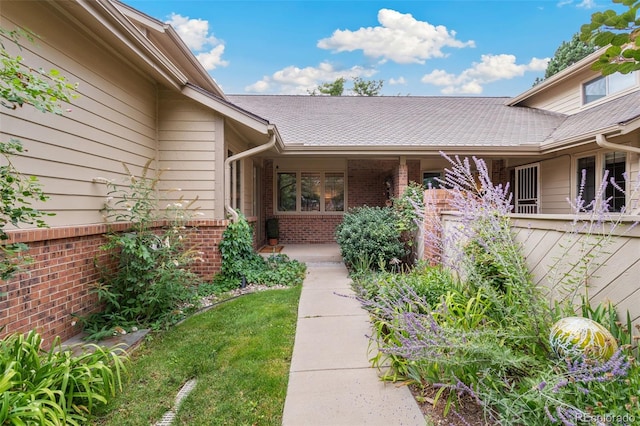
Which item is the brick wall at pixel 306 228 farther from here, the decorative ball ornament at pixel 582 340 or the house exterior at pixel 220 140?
the decorative ball ornament at pixel 582 340

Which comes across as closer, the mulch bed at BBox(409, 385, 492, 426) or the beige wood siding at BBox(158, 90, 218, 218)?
the mulch bed at BBox(409, 385, 492, 426)

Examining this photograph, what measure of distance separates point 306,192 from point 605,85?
9069mm

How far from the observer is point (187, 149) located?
5.67 metres

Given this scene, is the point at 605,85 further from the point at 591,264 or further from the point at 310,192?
the point at 591,264

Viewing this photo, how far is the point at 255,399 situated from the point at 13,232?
2573mm

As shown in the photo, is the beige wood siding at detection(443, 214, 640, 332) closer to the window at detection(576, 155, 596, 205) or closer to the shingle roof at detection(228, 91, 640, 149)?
the shingle roof at detection(228, 91, 640, 149)

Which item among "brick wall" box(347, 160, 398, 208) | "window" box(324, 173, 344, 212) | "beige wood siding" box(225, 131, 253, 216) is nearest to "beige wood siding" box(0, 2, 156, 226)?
"beige wood siding" box(225, 131, 253, 216)

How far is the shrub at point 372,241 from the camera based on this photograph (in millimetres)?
6141

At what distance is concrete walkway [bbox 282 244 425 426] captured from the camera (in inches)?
87.5

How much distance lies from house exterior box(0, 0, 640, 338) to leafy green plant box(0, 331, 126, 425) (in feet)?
2.76

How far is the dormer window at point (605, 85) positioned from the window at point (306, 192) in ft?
24.7

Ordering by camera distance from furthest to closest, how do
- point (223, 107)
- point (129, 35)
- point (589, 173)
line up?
point (589, 173), point (223, 107), point (129, 35)

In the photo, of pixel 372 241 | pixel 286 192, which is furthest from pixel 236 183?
pixel 286 192

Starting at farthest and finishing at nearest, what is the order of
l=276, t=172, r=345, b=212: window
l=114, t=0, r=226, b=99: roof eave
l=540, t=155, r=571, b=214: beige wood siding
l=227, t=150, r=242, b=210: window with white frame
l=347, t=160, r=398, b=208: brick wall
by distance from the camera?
1. l=347, t=160, r=398, b=208: brick wall
2. l=276, t=172, r=345, b=212: window
3. l=540, t=155, r=571, b=214: beige wood siding
4. l=227, t=150, r=242, b=210: window with white frame
5. l=114, t=0, r=226, b=99: roof eave
